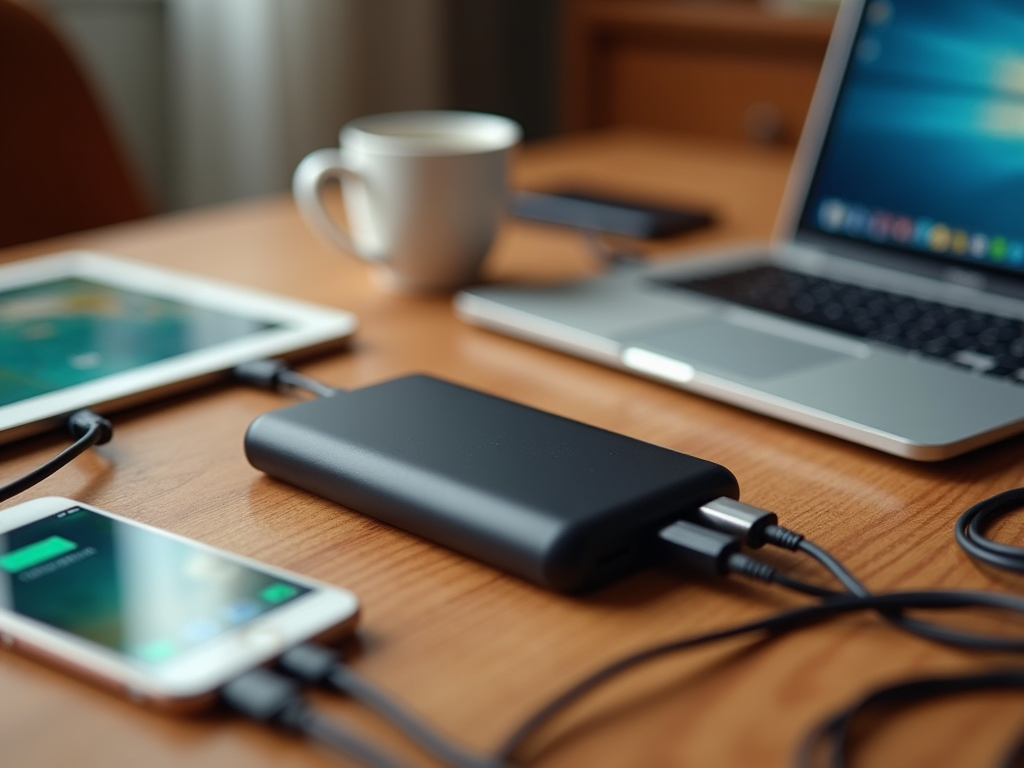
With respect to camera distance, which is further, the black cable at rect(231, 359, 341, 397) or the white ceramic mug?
the white ceramic mug

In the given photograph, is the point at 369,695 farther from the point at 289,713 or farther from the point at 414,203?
the point at 414,203

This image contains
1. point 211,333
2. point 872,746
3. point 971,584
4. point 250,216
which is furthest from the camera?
point 250,216

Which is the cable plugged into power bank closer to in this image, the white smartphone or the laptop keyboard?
the white smartphone

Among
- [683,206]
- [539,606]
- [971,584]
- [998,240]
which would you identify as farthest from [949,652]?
[683,206]

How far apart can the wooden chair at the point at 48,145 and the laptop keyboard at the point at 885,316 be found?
0.69m

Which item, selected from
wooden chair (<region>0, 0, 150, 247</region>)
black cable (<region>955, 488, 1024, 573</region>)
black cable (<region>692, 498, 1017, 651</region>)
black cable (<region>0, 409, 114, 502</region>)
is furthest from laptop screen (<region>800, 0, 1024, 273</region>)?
wooden chair (<region>0, 0, 150, 247</region>)

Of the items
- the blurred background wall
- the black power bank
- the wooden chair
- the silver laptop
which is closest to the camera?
the black power bank

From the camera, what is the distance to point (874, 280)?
2.75 ft

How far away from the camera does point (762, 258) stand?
90cm

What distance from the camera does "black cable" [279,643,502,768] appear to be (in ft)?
1.17

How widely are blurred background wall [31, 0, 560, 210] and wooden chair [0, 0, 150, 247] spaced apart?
939mm

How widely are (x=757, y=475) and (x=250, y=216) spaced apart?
0.70 metres

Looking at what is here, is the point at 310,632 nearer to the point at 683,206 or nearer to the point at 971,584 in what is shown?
the point at 971,584

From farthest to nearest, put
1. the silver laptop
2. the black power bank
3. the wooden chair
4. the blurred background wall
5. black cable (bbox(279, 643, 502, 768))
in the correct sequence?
the blurred background wall < the wooden chair < the silver laptop < the black power bank < black cable (bbox(279, 643, 502, 768))
